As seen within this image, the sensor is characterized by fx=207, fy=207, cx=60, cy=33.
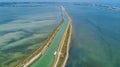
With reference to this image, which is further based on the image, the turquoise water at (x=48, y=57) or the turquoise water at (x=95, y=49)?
the turquoise water at (x=95, y=49)

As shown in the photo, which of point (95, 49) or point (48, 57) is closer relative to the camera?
point (48, 57)

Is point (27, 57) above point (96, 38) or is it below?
above

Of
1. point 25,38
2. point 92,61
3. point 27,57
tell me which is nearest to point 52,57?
point 27,57

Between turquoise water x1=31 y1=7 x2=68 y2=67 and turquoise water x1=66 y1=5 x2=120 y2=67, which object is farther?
turquoise water x1=66 y1=5 x2=120 y2=67

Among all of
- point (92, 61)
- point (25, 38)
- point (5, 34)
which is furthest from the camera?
point (5, 34)

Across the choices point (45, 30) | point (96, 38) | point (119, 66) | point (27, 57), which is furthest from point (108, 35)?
point (27, 57)

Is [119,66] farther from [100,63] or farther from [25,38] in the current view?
[25,38]

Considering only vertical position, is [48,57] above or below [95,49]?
above

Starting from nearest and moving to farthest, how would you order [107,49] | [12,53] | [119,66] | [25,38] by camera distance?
[119,66], [12,53], [107,49], [25,38]

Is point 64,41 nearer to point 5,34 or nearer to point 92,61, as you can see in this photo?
point 92,61

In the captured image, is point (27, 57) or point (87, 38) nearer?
point (27, 57)
